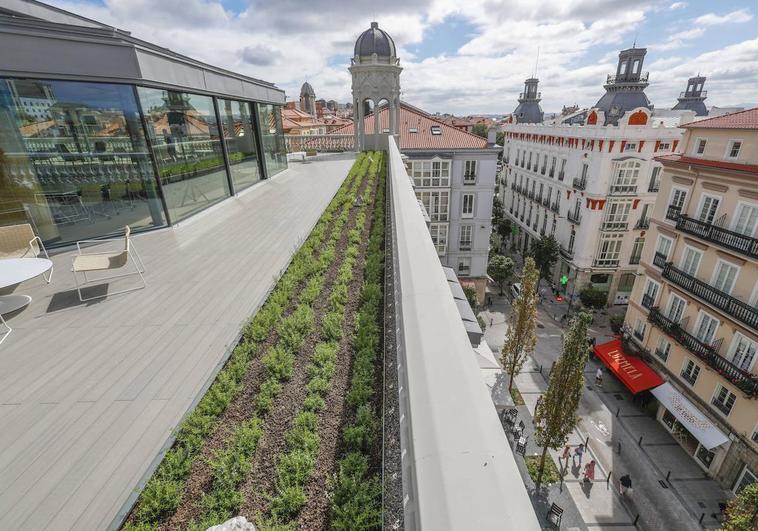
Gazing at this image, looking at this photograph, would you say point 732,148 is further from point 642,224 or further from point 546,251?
point 546,251

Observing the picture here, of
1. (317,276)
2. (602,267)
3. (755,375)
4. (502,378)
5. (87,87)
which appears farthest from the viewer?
(602,267)

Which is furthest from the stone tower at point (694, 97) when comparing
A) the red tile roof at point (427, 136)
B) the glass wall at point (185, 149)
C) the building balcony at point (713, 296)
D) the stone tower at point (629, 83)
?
the glass wall at point (185, 149)

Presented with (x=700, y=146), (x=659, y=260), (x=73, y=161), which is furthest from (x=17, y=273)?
(x=659, y=260)

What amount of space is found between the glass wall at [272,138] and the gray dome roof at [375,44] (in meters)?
8.54

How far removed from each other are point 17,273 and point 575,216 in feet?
106

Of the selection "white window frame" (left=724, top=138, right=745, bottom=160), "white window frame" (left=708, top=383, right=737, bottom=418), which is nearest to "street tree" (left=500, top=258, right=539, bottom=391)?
"white window frame" (left=708, top=383, right=737, bottom=418)

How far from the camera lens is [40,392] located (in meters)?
3.79

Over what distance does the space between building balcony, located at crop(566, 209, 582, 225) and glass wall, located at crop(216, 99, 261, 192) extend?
982 inches

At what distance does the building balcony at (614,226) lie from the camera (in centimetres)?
2718

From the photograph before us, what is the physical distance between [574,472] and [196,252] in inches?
662

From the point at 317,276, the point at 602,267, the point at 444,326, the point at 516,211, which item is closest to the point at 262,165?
the point at 317,276

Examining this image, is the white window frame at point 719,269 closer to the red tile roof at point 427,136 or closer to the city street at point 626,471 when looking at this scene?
the city street at point 626,471

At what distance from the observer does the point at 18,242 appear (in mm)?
6504

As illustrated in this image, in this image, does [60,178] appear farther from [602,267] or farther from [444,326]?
[602,267]
